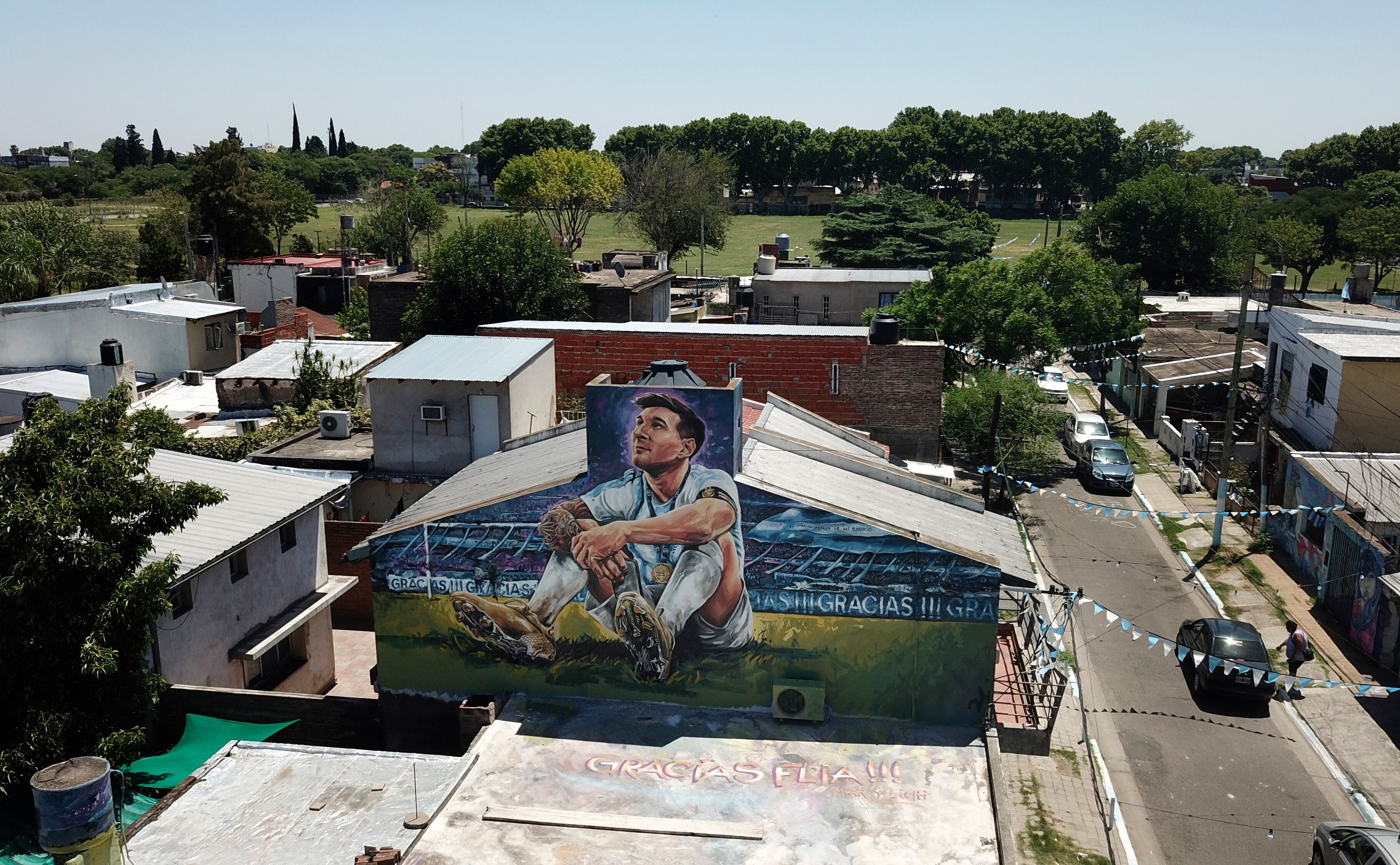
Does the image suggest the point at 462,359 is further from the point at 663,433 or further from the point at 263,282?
the point at 263,282

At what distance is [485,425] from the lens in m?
26.5

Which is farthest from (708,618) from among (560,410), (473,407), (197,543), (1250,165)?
(1250,165)

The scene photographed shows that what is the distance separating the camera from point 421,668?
18.4m

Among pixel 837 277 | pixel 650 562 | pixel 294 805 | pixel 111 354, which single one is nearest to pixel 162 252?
pixel 111 354

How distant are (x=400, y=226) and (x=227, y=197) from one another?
1190 centimetres

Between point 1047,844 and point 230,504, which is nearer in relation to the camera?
point 1047,844

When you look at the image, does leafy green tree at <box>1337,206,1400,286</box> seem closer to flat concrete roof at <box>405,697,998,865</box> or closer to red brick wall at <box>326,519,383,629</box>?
flat concrete roof at <box>405,697,998,865</box>

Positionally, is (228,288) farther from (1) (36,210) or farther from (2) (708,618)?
(2) (708,618)

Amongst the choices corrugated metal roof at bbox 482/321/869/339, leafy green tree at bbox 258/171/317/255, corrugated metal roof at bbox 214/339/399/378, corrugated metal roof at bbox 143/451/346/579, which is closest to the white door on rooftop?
corrugated metal roof at bbox 143/451/346/579

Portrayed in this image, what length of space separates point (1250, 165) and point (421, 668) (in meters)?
215

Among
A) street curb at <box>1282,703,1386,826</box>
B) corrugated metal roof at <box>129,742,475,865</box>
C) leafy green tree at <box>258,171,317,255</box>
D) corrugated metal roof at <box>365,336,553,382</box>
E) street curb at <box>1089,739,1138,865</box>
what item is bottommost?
street curb at <box>1089,739,1138,865</box>

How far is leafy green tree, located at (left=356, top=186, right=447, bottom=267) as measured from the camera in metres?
78.3

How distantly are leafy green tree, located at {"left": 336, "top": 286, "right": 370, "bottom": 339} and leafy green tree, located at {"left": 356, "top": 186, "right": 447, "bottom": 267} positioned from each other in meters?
22.2

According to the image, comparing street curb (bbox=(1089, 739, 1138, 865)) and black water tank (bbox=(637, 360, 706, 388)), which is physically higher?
black water tank (bbox=(637, 360, 706, 388))
